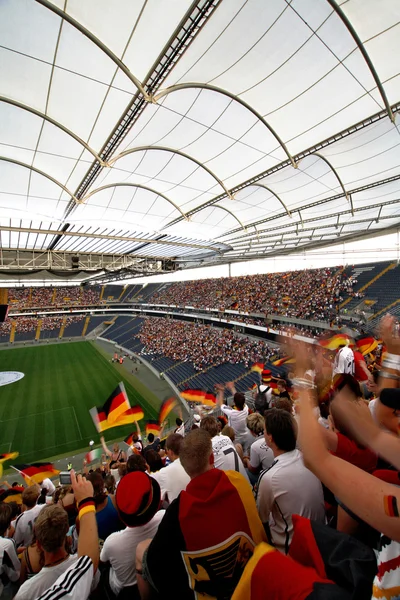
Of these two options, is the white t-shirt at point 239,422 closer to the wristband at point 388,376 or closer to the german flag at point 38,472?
the wristband at point 388,376

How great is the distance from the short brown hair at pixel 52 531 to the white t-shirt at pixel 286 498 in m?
1.35

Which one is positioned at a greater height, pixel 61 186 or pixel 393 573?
pixel 61 186

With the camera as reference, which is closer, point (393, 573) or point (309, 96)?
point (393, 573)

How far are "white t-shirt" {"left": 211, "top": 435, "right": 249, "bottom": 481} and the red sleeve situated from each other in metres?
0.94

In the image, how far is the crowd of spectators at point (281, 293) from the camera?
811 inches

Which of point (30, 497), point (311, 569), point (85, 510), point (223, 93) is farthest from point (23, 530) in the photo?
point (223, 93)

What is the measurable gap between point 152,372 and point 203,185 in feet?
71.8

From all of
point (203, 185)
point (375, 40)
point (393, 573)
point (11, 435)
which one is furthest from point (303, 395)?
point (11, 435)

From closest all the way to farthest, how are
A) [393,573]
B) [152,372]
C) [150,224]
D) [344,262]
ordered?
[393,573], [150,224], [344,262], [152,372]

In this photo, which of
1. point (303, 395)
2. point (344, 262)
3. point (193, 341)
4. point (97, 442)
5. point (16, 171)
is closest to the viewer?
point (303, 395)

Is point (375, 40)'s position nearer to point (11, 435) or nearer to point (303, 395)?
point (303, 395)

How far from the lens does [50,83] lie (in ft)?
14.0

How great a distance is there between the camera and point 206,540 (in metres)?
1.29

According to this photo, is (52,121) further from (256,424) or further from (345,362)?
(345,362)
